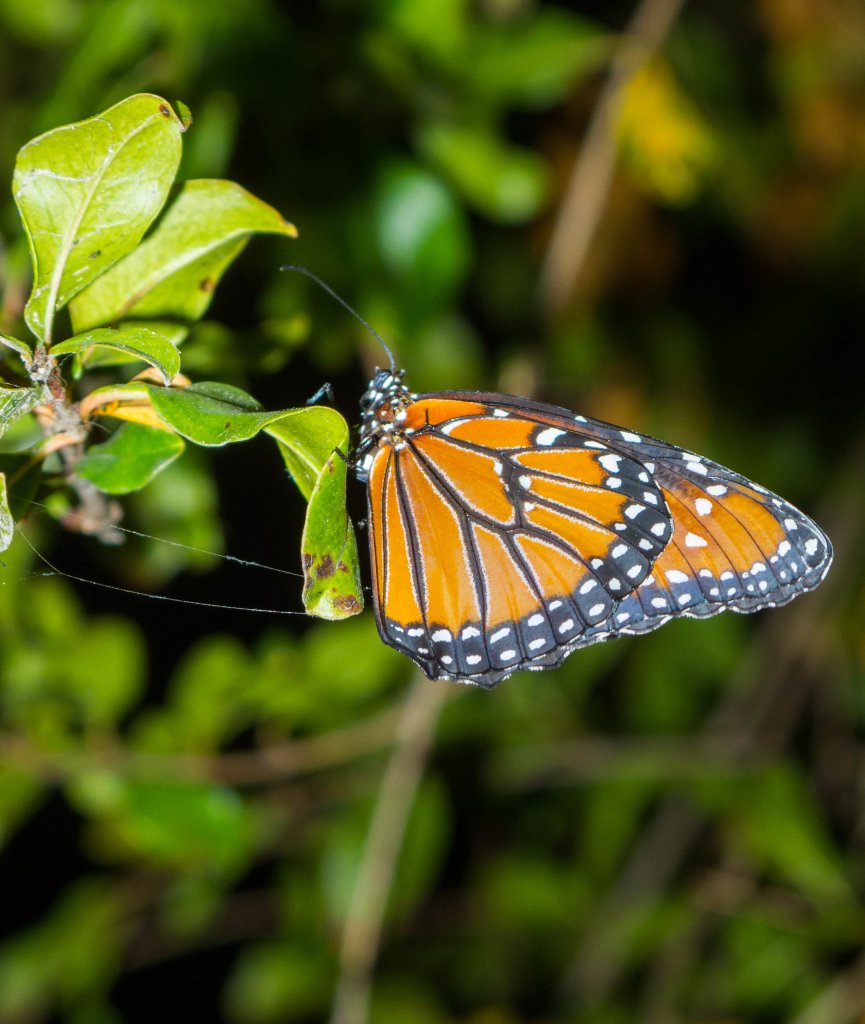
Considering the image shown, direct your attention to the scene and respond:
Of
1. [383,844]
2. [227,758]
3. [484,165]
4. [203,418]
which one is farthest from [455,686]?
[203,418]

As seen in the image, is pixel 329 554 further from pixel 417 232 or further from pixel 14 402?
pixel 417 232

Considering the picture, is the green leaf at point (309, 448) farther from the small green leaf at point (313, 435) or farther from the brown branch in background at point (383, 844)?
the brown branch in background at point (383, 844)

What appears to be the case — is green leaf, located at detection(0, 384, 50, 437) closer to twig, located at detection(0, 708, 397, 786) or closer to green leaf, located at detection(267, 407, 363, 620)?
green leaf, located at detection(267, 407, 363, 620)

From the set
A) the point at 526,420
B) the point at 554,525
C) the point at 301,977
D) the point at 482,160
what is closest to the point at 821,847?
the point at 301,977

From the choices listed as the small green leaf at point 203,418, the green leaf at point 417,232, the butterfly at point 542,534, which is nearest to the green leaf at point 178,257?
the small green leaf at point 203,418

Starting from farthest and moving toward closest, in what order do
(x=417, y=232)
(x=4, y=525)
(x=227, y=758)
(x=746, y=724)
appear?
(x=746, y=724) → (x=227, y=758) → (x=417, y=232) → (x=4, y=525)

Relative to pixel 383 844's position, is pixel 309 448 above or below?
above

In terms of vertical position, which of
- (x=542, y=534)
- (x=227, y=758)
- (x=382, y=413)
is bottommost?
(x=227, y=758)
